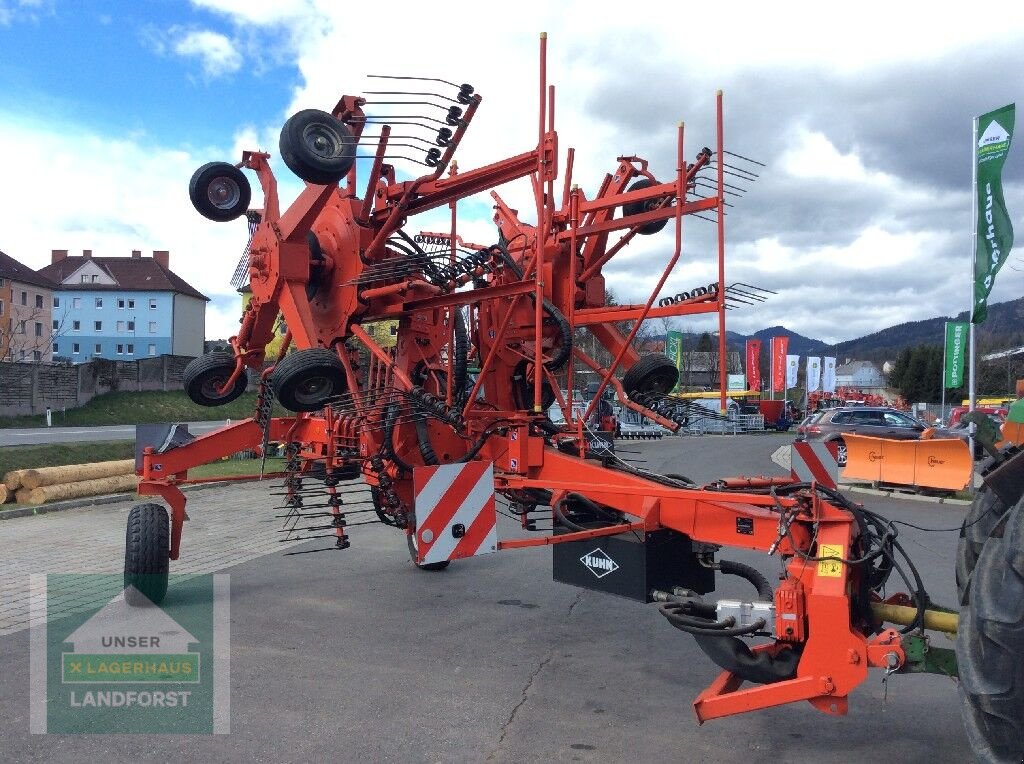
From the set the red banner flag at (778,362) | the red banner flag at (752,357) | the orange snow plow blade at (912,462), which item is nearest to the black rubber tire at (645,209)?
the orange snow plow blade at (912,462)

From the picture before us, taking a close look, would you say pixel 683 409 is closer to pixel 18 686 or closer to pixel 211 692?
pixel 211 692

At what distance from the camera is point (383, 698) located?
4773 millimetres

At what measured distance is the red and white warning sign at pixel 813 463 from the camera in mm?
5566

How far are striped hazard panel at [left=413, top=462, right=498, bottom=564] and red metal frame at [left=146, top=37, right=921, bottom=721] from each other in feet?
0.60

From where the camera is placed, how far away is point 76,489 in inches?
484

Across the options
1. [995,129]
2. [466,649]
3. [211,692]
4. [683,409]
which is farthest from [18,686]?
[995,129]

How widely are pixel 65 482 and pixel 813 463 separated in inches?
430

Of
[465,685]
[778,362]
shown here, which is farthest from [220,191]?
[778,362]

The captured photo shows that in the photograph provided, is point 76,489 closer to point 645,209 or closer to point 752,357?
point 645,209

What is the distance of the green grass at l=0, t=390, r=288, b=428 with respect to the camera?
30808mm

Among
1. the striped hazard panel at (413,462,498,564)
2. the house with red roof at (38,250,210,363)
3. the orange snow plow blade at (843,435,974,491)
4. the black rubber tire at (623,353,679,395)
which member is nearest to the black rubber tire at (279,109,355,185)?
the striped hazard panel at (413,462,498,564)

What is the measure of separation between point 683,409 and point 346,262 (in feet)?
9.92

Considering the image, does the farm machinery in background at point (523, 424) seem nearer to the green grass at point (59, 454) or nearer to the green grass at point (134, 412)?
the green grass at point (59, 454)

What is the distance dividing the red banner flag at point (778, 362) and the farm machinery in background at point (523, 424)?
39.6 metres
